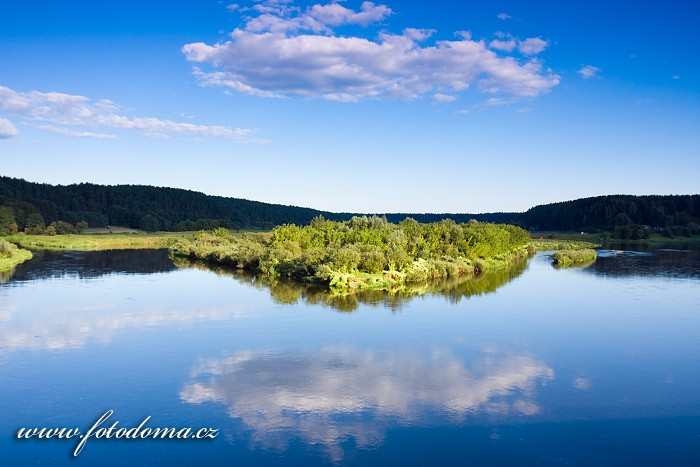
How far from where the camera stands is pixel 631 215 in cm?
13900

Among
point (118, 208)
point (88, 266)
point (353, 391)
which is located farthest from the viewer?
point (118, 208)

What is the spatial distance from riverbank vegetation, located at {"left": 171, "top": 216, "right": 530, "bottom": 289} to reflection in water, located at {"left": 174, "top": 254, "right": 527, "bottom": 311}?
4.69 feet

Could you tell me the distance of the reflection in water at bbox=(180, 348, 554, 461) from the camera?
1467 centimetres

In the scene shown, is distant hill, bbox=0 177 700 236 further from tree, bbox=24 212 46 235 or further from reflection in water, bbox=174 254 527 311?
reflection in water, bbox=174 254 527 311

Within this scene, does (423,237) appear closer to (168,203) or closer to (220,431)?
(220,431)

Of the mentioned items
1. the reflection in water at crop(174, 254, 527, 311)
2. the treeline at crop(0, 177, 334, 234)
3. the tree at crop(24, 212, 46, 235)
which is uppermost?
the treeline at crop(0, 177, 334, 234)

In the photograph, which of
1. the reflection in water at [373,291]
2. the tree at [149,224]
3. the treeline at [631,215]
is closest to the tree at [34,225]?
the tree at [149,224]

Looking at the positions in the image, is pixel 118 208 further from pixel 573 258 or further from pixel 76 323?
pixel 76 323

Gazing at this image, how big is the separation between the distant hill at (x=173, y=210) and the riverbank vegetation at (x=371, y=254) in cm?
6732

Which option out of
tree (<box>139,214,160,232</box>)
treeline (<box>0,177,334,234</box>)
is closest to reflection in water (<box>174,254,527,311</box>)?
treeline (<box>0,177,334,234</box>)

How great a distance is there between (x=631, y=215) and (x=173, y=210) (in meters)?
122

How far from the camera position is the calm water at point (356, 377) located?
1363 cm

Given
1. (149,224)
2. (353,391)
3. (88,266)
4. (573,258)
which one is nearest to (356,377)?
(353,391)

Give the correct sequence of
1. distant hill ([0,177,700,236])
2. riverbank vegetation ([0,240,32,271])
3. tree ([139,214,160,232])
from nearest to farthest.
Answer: riverbank vegetation ([0,240,32,271]), distant hill ([0,177,700,236]), tree ([139,214,160,232])
